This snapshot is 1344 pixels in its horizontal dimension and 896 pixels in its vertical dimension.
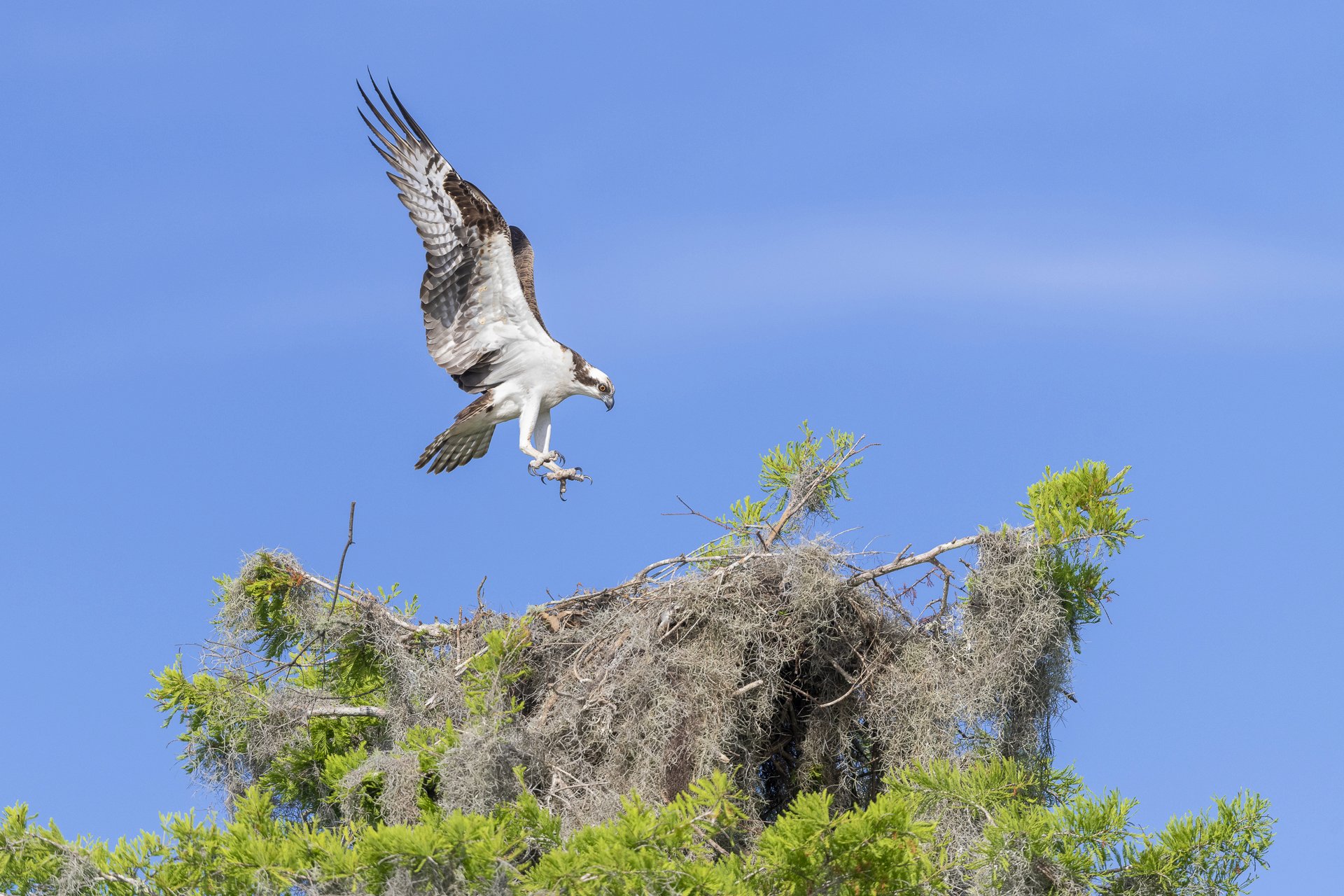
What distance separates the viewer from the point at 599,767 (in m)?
7.71

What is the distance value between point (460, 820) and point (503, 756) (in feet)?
3.75

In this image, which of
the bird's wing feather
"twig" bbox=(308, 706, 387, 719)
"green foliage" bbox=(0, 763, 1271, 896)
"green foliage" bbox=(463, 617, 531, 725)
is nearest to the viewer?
"green foliage" bbox=(0, 763, 1271, 896)

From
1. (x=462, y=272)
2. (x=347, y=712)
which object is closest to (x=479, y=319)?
(x=462, y=272)

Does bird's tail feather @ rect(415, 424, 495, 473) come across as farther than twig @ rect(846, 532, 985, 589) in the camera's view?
Yes

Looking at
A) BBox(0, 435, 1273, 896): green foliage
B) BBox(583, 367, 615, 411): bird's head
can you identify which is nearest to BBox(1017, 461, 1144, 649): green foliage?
BBox(0, 435, 1273, 896): green foliage

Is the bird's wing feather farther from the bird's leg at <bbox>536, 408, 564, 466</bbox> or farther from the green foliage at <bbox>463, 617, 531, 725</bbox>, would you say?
the green foliage at <bbox>463, 617, 531, 725</bbox>

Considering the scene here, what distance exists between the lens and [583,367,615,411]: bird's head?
10.2 metres

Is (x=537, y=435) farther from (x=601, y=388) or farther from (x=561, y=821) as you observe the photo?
(x=561, y=821)

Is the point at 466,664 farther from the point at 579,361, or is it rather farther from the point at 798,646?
the point at 579,361

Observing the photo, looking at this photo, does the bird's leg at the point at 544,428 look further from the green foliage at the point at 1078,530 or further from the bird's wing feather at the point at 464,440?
the green foliage at the point at 1078,530

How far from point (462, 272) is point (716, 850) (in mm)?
4166

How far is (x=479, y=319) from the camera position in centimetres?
988

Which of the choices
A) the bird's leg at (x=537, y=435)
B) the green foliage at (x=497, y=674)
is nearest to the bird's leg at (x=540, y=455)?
the bird's leg at (x=537, y=435)

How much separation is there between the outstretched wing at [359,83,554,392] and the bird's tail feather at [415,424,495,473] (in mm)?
354
